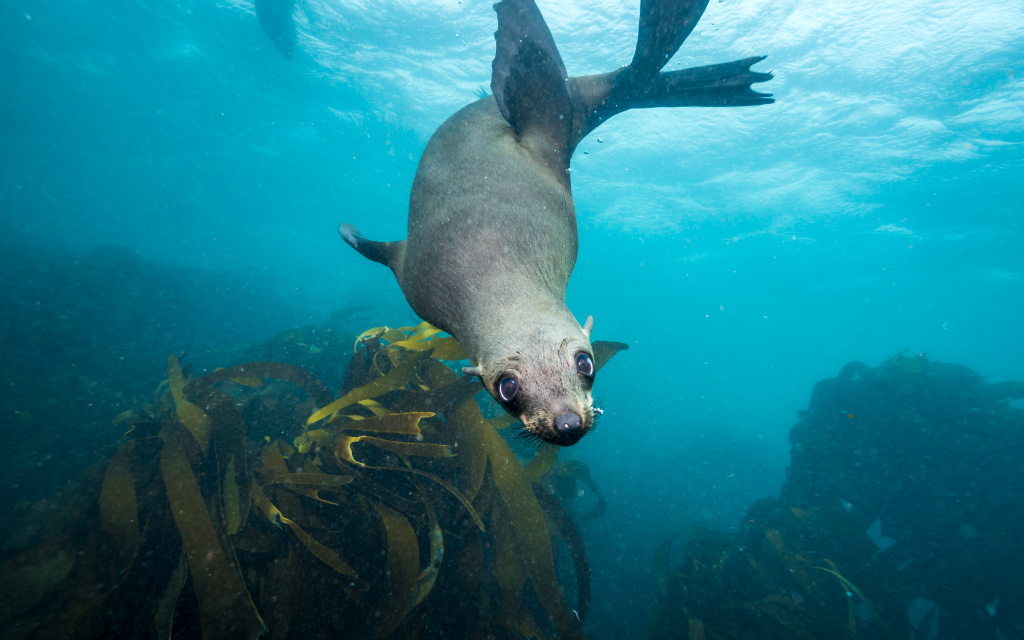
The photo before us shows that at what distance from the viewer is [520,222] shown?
179 cm

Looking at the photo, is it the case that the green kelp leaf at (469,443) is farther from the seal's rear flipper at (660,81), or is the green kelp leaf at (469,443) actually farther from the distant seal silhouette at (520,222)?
the seal's rear flipper at (660,81)

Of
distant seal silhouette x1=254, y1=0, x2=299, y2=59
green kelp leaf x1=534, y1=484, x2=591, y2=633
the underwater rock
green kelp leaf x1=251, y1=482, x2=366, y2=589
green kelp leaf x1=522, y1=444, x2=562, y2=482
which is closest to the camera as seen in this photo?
green kelp leaf x1=251, y1=482, x2=366, y2=589

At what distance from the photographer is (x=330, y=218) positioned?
51.6 metres

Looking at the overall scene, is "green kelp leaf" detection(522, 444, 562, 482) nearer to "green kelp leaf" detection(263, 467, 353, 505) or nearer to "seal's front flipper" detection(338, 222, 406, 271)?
"green kelp leaf" detection(263, 467, 353, 505)

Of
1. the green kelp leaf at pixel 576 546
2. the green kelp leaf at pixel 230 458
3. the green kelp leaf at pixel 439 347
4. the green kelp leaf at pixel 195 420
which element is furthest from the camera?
the green kelp leaf at pixel 439 347

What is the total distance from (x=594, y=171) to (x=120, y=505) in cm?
2722

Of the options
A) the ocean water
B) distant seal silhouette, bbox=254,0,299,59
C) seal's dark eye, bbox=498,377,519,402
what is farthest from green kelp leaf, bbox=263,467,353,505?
distant seal silhouette, bbox=254,0,299,59

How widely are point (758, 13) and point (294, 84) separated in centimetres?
2488

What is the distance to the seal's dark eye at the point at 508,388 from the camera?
47.2 inches

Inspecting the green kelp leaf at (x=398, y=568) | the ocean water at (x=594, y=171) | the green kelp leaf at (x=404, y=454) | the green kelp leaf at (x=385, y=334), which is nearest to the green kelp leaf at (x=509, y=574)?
the green kelp leaf at (x=404, y=454)

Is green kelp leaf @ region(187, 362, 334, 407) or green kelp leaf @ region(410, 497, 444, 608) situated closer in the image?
green kelp leaf @ region(410, 497, 444, 608)

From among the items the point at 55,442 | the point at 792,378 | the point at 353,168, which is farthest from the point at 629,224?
the point at 792,378

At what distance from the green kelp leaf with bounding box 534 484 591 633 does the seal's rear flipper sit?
11.7ft

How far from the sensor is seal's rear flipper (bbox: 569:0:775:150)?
2977 mm
